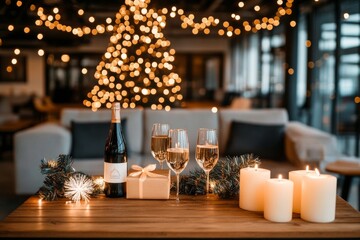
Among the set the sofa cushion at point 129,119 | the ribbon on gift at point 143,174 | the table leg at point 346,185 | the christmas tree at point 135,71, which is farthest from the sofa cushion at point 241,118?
the ribbon on gift at point 143,174

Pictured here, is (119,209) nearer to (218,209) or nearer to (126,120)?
(218,209)

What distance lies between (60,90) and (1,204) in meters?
11.4

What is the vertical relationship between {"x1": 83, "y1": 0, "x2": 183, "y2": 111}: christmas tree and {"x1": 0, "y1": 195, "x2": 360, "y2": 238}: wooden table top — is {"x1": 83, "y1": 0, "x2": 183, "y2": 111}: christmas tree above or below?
above

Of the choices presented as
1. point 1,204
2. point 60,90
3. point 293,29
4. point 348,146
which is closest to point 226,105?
point 293,29

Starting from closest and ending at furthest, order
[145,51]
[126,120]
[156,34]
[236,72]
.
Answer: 1. [156,34]
2. [126,120]
3. [145,51]
4. [236,72]

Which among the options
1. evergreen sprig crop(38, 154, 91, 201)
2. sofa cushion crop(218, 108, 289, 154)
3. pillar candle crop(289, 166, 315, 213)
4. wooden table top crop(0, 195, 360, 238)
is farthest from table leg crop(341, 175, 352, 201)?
evergreen sprig crop(38, 154, 91, 201)

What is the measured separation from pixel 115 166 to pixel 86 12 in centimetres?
812

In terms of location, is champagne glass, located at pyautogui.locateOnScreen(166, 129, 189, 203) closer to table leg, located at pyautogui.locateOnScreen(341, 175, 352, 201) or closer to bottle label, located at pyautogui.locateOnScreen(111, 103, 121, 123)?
bottle label, located at pyautogui.locateOnScreen(111, 103, 121, 123)

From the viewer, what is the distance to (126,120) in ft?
13.5

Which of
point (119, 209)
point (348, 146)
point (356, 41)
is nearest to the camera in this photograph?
point (119, 209)

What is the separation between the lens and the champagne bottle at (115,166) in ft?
4.93

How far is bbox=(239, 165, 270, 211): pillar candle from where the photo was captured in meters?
1.38

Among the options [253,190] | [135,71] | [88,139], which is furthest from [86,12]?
[253,190]

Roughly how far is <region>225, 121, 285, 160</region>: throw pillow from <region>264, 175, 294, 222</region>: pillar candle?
8.54ft
